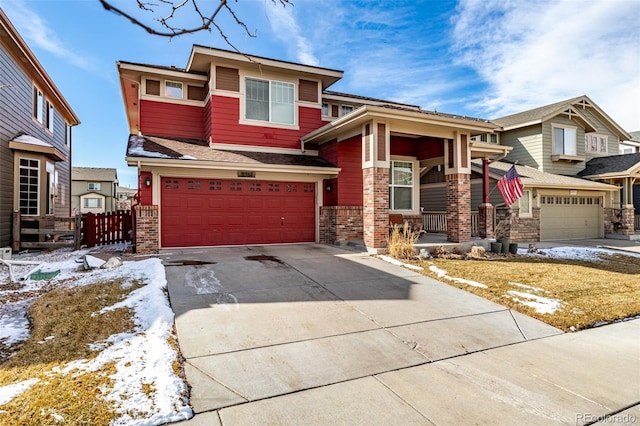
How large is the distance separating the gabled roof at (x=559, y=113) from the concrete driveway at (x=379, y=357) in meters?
15.8

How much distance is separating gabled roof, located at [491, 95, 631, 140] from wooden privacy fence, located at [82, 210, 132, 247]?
1897 cm

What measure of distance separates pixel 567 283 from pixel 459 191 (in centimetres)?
482

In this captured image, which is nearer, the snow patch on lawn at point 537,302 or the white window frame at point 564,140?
the snow patch on lawn at point 537,302

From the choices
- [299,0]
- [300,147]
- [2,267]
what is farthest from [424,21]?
[2,267]

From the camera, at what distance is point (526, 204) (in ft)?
51.2

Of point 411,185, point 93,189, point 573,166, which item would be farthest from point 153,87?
point 93,189

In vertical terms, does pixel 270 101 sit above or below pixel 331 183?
above

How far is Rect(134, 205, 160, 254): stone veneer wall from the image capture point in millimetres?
10078

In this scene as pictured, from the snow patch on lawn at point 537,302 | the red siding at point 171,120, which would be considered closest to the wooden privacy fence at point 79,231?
the red siding at point 171,120

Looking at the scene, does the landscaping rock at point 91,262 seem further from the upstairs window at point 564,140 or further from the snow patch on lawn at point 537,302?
the upstairs window at point 564,140

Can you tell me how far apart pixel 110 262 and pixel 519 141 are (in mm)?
20193

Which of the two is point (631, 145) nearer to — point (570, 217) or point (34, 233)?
point (570, 217)

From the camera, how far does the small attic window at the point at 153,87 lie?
1250 cm
